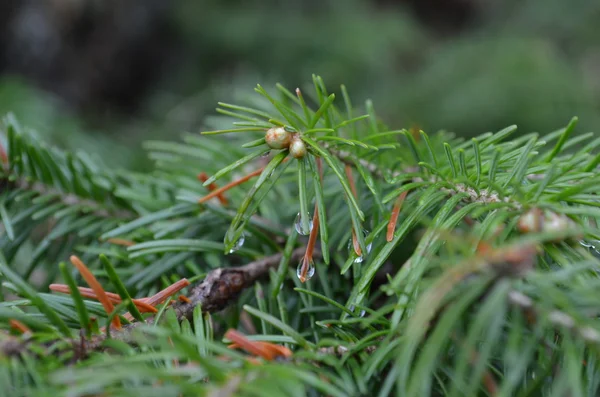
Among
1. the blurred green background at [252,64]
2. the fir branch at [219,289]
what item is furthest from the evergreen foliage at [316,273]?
the blurred green background at [252,64]

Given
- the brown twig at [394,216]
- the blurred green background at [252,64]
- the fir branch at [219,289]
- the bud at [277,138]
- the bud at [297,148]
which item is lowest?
the fir branch at [219,289]

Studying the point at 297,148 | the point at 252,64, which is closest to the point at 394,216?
the point at 297,148

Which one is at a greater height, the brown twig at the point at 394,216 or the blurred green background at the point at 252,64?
the blurred green background at the point at 252,64

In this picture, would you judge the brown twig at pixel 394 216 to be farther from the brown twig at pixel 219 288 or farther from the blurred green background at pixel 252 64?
the blurred green background at pixel 252 64

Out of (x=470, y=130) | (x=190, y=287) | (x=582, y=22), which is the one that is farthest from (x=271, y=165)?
(x=582, y=22)

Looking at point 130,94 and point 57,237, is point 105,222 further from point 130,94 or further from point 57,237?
Result: point 130,94
